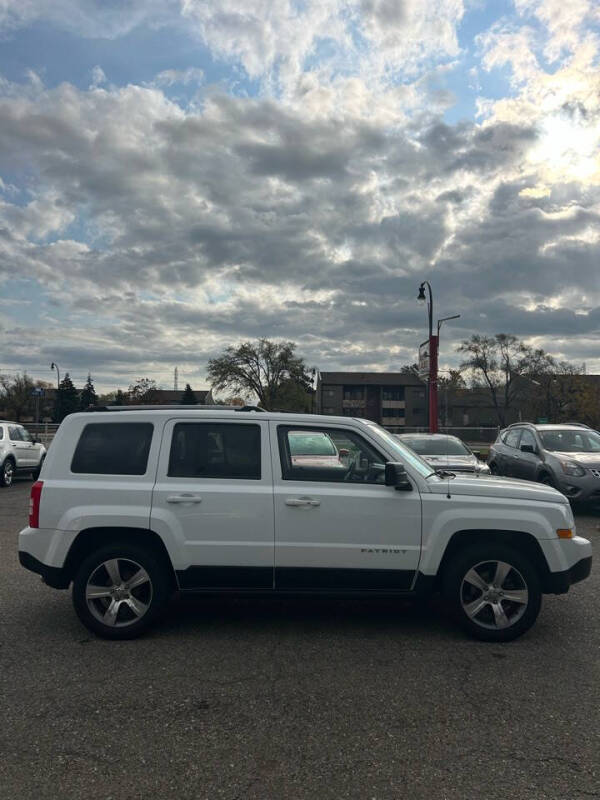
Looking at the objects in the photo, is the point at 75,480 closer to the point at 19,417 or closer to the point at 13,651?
the point at 13,651

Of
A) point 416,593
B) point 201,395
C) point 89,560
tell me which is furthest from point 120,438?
point 201,395

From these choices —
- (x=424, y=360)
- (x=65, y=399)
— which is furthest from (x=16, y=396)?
(x=424, y=360)

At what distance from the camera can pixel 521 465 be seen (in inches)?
477

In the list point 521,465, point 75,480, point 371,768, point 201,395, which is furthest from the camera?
point 201,395

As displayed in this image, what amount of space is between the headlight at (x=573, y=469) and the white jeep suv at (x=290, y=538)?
633 cm

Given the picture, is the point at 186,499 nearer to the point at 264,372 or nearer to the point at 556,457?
the point at 556,457

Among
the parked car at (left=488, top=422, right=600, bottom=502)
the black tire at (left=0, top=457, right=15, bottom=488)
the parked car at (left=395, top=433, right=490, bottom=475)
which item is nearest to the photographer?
the parked car at (left=488, top=422, right=600, bottom=502)

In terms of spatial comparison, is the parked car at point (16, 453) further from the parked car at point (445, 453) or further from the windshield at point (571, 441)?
the windshield at point (571, 441)

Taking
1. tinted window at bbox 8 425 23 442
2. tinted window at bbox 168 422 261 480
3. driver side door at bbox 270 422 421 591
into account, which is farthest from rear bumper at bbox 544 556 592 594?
tinted window at bbox 8 425 23 442

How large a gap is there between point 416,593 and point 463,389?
69.3 m

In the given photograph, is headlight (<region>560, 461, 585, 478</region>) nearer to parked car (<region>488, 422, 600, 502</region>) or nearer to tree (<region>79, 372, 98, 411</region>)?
parked car (<region>488, 422, 600, 502</region>)

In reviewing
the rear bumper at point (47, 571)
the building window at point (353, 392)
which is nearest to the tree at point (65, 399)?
the building window at point (353, 392)

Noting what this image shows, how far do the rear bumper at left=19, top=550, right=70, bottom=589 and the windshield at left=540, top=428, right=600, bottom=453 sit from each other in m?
9.57

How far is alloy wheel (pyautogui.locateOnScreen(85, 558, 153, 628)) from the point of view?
4598 mm
